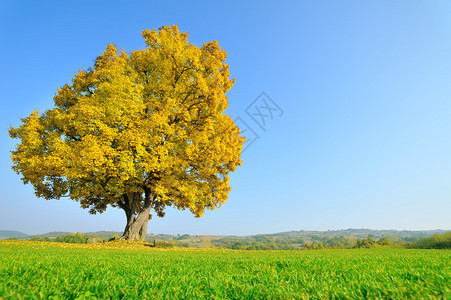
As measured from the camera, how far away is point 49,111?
1816 centimetres

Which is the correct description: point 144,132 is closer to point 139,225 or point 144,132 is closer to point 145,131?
point 145,131

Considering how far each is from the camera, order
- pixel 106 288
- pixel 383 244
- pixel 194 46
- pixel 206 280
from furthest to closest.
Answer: pixel 383 244 → pixel 194 46 → pixel 206 280 → pixel 106 288

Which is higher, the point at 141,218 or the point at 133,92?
the point at 133,92

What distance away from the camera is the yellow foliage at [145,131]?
48.3 feet

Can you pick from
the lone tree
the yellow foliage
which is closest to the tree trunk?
the lone tree

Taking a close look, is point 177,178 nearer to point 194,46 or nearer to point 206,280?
point 194,46

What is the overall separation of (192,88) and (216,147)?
5.03m

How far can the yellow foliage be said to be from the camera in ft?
48.3

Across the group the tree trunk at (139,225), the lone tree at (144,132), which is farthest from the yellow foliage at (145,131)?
the tree trunk at (139,225)

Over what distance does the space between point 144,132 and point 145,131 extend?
0.13 m

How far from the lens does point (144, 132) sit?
50.0ft

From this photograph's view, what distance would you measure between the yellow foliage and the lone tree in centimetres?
7

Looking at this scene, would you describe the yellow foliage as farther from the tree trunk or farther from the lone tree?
the tree trunk

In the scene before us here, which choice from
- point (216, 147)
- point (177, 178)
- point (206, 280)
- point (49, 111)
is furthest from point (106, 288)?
point (49, 111)
